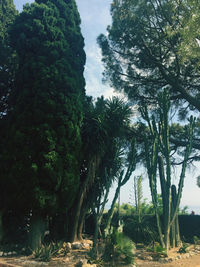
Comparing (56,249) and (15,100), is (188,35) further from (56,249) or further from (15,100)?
(56,249)

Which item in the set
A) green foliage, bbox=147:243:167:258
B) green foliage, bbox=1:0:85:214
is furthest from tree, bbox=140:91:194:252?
green foliage, bbox=1:0:85:214

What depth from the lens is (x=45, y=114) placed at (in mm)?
7926

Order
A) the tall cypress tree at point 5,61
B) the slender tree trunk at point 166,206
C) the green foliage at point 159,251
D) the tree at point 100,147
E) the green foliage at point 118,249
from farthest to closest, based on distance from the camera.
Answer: the tall cypress tree at point 5,61 → the tree at point 100,147 → the slender tree trunk at point 166,206 → the green foliage at point 159,251 → the green foliage at point 118,249

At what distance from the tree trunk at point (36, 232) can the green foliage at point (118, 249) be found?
240cm

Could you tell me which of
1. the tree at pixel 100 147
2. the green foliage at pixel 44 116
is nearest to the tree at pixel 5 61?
the green foliage at pixel 44 116

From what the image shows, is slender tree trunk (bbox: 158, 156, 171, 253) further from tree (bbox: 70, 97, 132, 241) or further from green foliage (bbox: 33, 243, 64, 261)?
green foliage (bbox: 33, 243, 64, 261)

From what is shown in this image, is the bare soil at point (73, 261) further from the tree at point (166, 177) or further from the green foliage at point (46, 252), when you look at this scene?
the tree at point (166, 177)

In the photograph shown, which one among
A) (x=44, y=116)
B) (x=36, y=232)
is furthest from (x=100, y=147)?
(x=36, y=232)

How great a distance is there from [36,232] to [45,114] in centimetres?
371

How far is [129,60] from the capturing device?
12.5m

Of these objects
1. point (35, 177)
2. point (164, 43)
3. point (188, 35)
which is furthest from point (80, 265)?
point (164, 43)

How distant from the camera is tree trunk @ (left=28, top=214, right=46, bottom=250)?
23.6ft

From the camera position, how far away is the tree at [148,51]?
1071 cm

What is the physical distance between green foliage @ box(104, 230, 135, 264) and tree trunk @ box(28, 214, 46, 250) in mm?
2401
